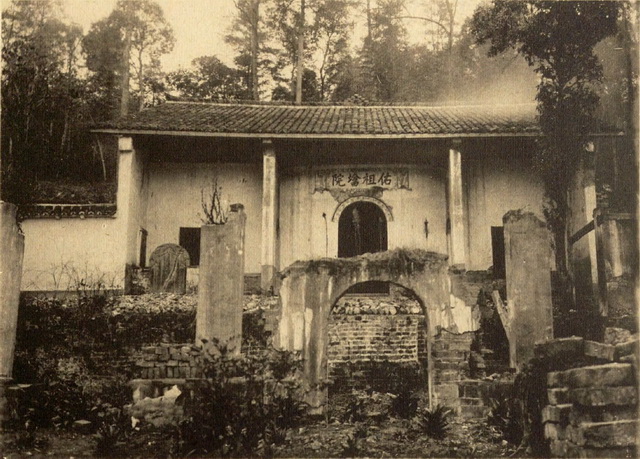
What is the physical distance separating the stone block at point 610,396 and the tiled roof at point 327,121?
8.87 metres

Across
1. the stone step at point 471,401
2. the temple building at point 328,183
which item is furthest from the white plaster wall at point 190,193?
the stone step at point 471,401

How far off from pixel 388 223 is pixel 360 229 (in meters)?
0.74

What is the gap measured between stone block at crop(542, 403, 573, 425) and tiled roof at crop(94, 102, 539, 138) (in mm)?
8410

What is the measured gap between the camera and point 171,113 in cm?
1670

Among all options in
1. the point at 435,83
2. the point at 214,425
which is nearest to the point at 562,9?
the point at 214,425

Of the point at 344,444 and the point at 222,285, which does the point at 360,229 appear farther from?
the point at 344,444

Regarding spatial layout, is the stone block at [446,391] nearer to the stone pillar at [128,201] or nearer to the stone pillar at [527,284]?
the stone pillar at [527,284]

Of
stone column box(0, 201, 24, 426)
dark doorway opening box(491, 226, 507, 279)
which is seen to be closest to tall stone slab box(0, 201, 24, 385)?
stone column box(0, 201, 24, 426)

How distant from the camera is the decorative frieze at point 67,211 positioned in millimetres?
14469

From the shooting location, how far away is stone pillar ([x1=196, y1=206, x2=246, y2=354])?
31.4 ft

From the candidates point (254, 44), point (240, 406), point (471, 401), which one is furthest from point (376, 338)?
point (254, 44)

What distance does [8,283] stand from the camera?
31.6ft

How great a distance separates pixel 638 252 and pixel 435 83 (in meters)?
16.7

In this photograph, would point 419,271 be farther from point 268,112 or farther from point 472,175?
point 268,112
